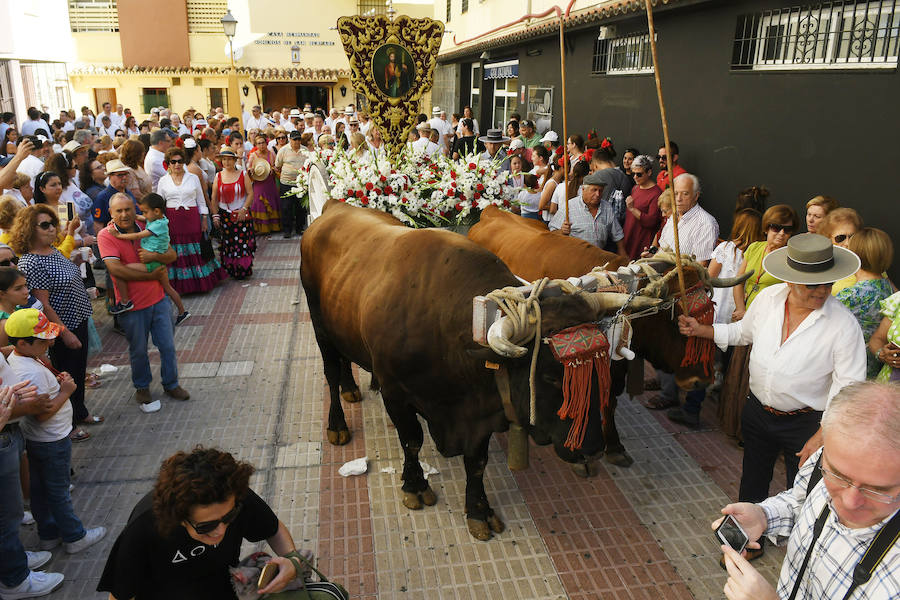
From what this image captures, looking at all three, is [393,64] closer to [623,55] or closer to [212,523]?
[623,55]

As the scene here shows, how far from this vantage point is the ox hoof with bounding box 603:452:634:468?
4.91 meters

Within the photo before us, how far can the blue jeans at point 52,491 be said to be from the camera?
369cm

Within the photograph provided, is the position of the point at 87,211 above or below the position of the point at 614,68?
below

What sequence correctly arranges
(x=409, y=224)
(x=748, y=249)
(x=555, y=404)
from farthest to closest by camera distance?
(x=409, y=224) → (x=748, y=249) → (x=555, y=404)

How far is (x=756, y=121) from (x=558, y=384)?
18.7ft

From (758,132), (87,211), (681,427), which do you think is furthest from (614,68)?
(87,211)

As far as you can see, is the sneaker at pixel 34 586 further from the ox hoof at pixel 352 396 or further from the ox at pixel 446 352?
the ox hoof at pixel 352 396

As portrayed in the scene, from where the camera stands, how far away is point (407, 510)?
14.4 feet

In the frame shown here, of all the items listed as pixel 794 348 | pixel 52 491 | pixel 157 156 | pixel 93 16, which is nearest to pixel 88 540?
pixel 52 491

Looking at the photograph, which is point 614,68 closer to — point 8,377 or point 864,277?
point 864,277

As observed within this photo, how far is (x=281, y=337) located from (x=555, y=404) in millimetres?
4864

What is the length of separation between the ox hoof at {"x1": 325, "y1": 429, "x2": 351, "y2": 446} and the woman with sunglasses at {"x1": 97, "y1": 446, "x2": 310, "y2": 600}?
8.32 feet

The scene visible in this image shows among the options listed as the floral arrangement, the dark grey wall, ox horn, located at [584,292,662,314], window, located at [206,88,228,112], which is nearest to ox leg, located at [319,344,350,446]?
the floral arrangement

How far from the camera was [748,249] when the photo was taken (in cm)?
519
